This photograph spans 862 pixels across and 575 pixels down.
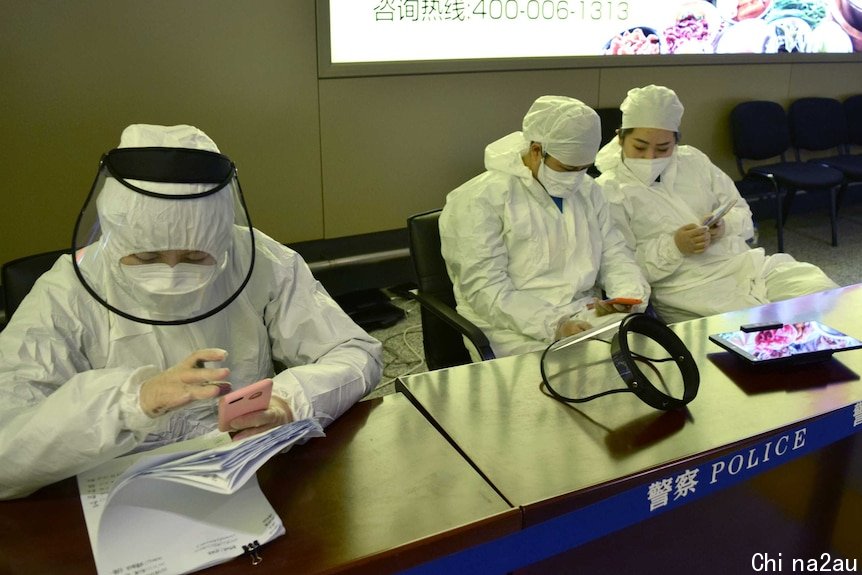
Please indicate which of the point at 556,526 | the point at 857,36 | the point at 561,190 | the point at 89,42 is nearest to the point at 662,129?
the point at 561,190

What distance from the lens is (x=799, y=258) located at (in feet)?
14.4

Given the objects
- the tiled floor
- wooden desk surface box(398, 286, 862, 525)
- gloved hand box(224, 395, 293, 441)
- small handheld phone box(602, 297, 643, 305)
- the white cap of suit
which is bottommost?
the tiled floor

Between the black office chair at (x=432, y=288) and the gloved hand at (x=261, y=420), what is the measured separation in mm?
905

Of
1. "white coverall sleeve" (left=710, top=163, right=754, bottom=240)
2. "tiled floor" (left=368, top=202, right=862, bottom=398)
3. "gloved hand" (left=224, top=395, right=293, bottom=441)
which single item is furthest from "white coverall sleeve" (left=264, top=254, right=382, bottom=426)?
"white coverall sleeve" (left=710, top=163, right=754, bottom=240)

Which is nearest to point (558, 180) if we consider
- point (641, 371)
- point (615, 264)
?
point (615, 264)

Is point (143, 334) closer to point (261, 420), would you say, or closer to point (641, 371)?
point (261, 420)

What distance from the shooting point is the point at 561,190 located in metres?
2.18

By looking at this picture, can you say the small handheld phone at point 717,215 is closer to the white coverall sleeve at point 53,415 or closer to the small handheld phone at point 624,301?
the small handheld phone at point 624,301

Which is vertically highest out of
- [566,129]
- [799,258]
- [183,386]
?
[566,129]

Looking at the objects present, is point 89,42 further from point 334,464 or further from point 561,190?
point 334,464

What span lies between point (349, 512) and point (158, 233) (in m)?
0.55

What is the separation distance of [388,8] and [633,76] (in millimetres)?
1611

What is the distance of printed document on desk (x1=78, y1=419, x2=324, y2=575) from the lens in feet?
Answer: 3.09

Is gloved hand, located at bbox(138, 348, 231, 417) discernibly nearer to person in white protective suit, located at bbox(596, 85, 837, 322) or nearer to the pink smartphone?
the pink smartphone
